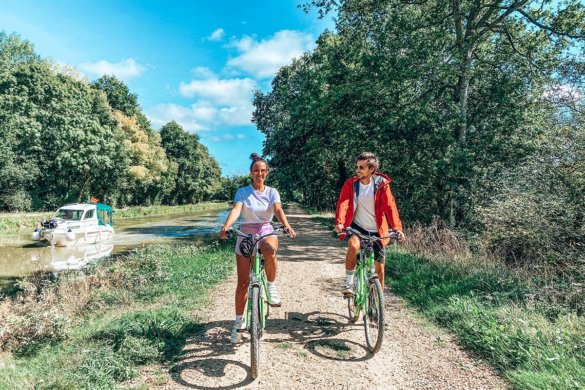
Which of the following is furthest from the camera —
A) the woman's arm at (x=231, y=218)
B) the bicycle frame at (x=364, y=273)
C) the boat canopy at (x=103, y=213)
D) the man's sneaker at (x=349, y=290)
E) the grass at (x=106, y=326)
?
the boat canopy at (x=103, y=213)

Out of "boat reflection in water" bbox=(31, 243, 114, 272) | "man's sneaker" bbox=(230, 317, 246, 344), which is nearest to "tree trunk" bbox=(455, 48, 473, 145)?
"man's sneaker" bbox=(230, 317, 246, 344)

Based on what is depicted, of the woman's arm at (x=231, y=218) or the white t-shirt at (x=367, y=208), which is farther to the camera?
the white t-shirt at (x=367, y=208)

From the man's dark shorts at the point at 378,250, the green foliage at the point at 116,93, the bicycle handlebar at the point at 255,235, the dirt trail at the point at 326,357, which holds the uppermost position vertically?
the green foliage at the point at 116,93

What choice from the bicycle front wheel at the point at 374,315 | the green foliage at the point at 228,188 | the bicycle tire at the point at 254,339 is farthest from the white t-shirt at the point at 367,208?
the green foliage at the point at 228,188

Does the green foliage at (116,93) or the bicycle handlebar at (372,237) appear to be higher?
the green foliage at (116,93)

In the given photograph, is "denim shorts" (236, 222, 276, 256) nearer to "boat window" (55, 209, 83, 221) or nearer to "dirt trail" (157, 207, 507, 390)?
"dirt trail" (157, 207, 507, 390)

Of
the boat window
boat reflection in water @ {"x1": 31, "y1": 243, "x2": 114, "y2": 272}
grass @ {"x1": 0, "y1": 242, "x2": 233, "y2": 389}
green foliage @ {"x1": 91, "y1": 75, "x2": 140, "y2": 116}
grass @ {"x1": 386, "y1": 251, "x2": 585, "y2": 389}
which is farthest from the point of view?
green foliage @ {"x1": 91, "y1": 75, "x2": 140, "y2": 116}

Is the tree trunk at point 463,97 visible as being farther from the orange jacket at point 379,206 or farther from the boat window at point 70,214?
the boat window at point 70,214

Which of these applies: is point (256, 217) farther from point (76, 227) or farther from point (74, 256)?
point (76, 227)

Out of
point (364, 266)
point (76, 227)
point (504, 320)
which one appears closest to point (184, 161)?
point (76, 227)

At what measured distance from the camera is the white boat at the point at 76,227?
19.9 metres

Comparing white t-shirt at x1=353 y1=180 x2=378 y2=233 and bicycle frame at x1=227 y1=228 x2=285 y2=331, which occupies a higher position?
white t-shirt at x1=353 y1=180 x2=378 y2=233

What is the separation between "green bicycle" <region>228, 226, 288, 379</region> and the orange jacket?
100 centimetres

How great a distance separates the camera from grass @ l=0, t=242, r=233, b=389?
4.09 metres
